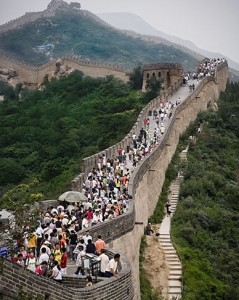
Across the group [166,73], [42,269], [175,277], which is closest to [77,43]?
[166,73]

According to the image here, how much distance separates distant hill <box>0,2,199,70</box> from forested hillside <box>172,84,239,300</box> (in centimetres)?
5586

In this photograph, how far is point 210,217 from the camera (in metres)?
26.6

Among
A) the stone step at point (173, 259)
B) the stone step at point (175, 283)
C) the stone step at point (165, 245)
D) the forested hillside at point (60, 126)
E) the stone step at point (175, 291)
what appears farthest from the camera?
the forested hillside at point (60, 126)

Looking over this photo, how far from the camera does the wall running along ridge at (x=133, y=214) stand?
959cm

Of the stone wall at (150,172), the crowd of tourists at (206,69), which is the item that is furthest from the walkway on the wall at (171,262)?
the crowd of tourists at (206,69)

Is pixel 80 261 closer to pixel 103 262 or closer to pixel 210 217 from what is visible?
pixel 103 262

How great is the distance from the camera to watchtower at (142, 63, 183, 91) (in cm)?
4991

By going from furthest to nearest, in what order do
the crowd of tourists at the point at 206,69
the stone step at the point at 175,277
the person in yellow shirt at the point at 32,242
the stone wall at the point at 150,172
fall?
the crowd of tourists at the point at 206,69 → the stone step at the point at 175,277 → the stone wall at the point at 150,172 → the person in yellow shirt at the point at 32,242

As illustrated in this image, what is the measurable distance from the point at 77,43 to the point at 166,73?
180 ft

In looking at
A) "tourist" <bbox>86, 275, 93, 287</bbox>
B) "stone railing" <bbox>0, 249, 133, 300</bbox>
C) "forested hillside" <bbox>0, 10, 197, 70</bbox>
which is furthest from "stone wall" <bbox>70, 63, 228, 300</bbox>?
"forested hillside" <bbox>0, 10, 197, 70</bbox>

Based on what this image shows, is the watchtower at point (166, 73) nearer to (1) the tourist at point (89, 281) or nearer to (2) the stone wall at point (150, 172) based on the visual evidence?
(2) the stone wall at point (150, 172)

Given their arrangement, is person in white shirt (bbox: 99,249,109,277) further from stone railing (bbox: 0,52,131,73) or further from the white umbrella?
stone railing (bbox: 0,52,131,73)

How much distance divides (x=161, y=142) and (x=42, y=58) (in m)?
71.0

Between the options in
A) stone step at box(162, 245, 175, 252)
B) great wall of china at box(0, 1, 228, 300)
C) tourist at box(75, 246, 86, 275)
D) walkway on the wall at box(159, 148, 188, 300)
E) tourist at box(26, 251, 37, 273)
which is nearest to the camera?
great wall of china at box(0, 1, 228, 300)
